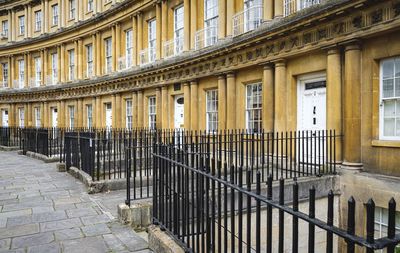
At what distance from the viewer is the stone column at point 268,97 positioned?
11148 millimetres

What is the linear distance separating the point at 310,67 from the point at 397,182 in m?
4.15

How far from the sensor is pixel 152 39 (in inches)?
776

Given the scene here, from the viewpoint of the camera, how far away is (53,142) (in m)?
15.6

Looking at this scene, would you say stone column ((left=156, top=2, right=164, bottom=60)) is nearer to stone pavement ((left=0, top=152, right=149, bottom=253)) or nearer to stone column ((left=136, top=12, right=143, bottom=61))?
stone column ((left=136, top=12, right=143, bottom=61))

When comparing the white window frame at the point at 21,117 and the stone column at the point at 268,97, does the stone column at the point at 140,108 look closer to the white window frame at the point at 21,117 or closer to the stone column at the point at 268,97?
the stone column at the point at 268,97

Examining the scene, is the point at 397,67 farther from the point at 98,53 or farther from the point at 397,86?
the point at 98,53

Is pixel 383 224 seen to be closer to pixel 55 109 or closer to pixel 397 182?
pixel 397 182

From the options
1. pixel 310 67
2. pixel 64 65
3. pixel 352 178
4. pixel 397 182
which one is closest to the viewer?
pixel 397 182

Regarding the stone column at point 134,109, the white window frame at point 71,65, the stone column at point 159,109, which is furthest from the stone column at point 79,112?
the stone column at point 159,109

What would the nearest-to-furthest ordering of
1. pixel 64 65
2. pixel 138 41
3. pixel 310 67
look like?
pixel 310 67
pixel 138 41
pixel 64 65

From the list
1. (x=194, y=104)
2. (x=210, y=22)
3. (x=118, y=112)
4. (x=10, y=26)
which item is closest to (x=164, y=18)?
(x=210, y=22)

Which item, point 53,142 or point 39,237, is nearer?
point 39,237

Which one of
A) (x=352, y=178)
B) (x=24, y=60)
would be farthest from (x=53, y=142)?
(x=24, y=60)

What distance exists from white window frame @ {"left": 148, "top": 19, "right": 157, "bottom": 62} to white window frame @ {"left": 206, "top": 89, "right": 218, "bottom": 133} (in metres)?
5.93
